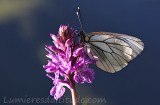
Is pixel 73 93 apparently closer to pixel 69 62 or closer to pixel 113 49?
pixel 69 62

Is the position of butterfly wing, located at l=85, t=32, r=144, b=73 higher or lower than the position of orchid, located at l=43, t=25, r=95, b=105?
higher

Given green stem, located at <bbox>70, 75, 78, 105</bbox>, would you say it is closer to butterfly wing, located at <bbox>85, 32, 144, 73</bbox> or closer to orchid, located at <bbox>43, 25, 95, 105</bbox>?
orchid, located at <bbox>43, 25, 95, 105</bbox>

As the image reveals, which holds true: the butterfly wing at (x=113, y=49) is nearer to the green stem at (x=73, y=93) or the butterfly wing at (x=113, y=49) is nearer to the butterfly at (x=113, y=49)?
the butterfly at (x=113, y=49)

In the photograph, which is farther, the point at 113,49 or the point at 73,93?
the point at 113,49

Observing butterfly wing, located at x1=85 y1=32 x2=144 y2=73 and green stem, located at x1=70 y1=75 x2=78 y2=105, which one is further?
butterfly wing, located at x1=85 y1=32 x2=144 y2=73

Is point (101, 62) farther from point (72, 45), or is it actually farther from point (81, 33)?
point (72, 45)

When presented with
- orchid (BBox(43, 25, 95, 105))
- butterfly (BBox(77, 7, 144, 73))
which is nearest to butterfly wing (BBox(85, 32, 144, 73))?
butterfly (BBox(77, 7, 144, 73))

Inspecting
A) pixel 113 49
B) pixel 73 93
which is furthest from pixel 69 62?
pixel 113 49
